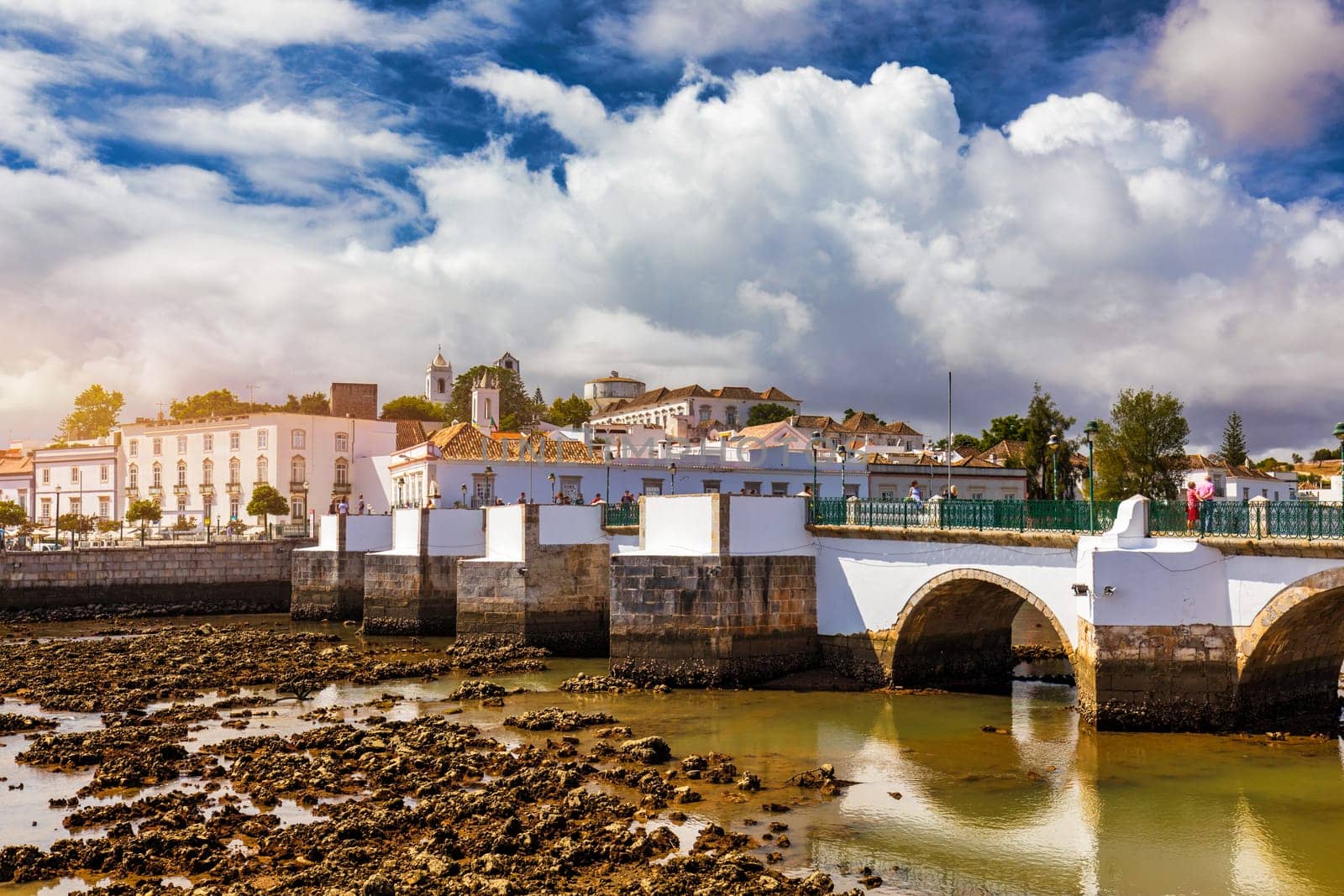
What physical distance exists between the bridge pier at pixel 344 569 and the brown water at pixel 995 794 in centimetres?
1467

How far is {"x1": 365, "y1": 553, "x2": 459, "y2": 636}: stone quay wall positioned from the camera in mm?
31469

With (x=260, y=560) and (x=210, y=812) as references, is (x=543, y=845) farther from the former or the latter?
(x=260, y=560)

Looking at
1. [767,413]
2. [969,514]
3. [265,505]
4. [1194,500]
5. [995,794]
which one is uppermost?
[767,413]

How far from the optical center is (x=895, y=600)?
21297mm

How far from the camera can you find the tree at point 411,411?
78.9 meters

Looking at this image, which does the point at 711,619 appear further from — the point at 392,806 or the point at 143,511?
the point at 143,511

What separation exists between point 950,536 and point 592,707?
7.23m

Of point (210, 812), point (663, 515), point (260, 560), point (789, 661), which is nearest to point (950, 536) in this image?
point (789, 661)

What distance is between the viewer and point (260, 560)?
139 ft

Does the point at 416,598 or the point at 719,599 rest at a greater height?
the point at 719,599

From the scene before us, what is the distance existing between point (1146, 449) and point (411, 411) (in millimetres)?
50869

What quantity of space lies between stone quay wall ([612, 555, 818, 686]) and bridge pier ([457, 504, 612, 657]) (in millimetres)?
4749

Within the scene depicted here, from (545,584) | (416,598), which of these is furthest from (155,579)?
(545,584)

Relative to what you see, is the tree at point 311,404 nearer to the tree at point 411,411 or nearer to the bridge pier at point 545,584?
the tree at point 411,411
